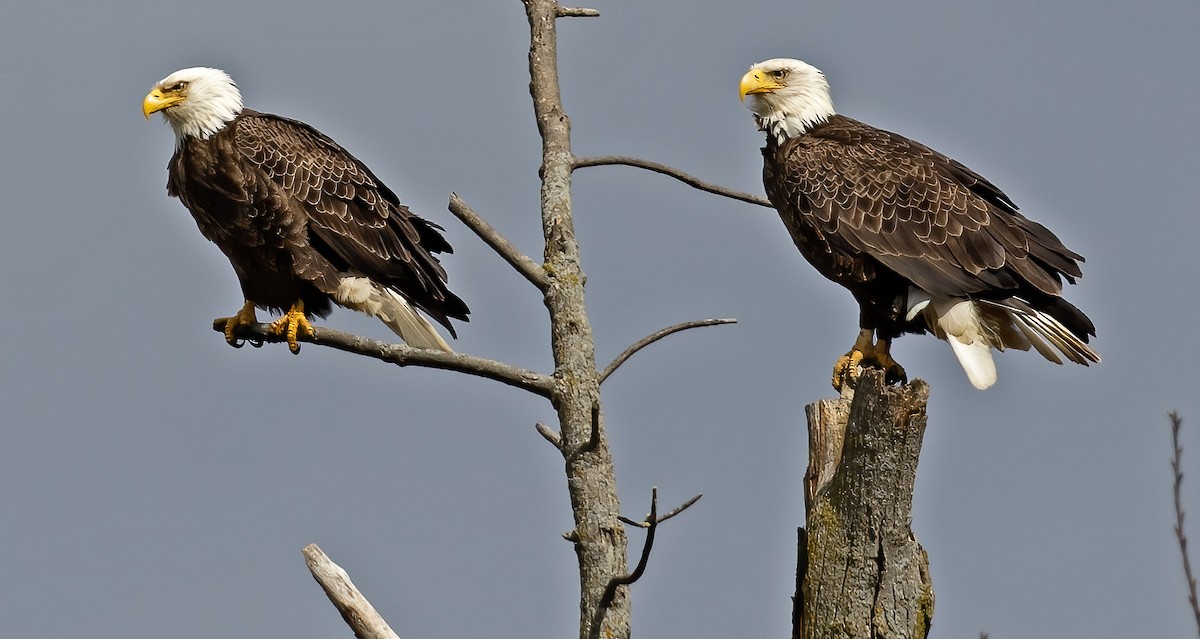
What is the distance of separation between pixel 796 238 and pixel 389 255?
206cm

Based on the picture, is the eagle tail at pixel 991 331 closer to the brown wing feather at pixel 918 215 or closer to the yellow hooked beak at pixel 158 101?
the brown wing feather at pixel 918 215

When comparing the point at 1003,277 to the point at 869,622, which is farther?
the point at 1003,277

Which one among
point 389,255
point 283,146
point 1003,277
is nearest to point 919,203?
point 1003,277

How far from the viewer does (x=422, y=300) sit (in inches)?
304

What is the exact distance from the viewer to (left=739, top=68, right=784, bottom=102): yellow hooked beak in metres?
7.95

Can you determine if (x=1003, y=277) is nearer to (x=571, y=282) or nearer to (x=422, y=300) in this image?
(x=571, y=282)

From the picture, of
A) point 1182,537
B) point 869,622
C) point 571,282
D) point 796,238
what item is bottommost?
point 1182,537

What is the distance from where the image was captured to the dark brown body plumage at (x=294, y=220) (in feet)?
24.6

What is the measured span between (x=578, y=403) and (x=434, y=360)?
56 cm

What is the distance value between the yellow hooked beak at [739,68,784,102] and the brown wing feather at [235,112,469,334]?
73.1 inches

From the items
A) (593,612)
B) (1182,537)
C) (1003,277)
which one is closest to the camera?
(1182,537)

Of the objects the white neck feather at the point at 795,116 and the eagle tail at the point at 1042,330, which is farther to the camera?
the white neck feather at the point at 795,116

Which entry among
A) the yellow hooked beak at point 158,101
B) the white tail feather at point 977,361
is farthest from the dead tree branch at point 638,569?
the yellow hooked beak at point 158,101

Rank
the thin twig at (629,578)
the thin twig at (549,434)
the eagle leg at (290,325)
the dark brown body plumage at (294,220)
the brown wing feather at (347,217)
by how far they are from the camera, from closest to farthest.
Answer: the thin twig at (629,578)
the thin twig at (549,434)
the eagle leg at (290,325)
the dark brown body plumage at (294,220)
the brown wing feather at (347,217)
